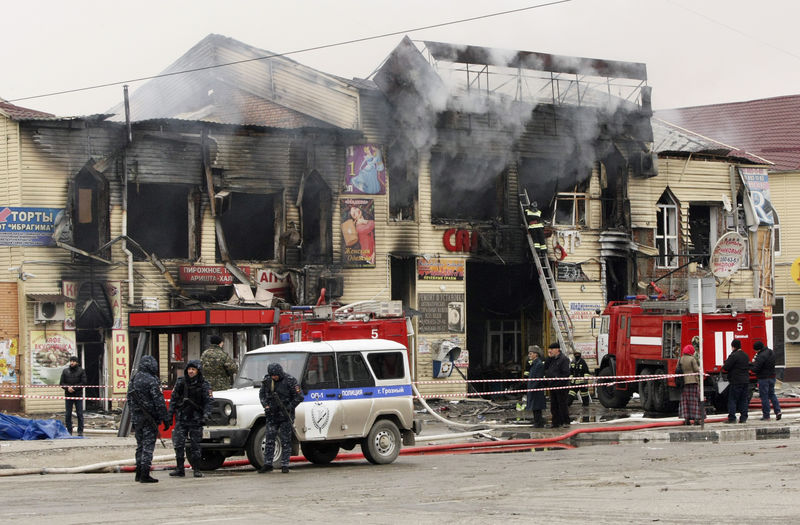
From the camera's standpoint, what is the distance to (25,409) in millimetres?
28484

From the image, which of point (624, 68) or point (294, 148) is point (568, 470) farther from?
point (624, 68)

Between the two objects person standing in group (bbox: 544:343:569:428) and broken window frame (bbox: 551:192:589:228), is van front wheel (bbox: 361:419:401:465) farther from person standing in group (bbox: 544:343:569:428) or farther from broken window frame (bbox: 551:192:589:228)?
broken window frame (bbox: 551:192:589:228)

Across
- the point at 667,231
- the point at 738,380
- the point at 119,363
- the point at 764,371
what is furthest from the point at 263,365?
the point at 667,231

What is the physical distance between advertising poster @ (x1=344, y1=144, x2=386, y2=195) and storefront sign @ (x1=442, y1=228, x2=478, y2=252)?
251 cm

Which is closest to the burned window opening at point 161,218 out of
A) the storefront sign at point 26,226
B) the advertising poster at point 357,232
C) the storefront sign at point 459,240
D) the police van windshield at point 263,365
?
the storefront sign at point 26,226

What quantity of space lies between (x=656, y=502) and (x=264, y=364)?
701 cm

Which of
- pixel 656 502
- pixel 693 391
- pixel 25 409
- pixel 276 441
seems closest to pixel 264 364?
pixel 276 441

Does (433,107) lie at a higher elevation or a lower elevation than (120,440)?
higher

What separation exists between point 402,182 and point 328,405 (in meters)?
17.7

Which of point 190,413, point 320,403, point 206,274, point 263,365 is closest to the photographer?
point 190,413

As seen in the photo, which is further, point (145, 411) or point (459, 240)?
point (459, 240)

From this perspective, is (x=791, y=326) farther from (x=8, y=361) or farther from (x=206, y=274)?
(x=8, y=361)

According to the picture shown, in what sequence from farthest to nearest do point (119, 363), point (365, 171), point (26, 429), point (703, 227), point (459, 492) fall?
point (703, 227) → point (365, 171) → point (119, 363) → point (26, 429) → point (459, 492)

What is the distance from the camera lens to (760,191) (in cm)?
3856
